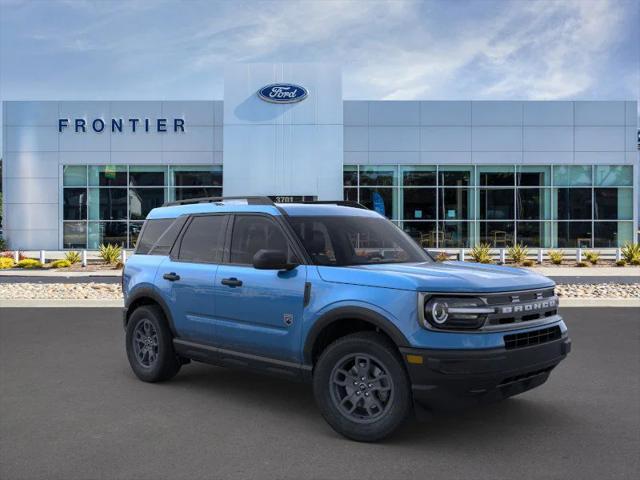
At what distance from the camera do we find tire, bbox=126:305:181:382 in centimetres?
648

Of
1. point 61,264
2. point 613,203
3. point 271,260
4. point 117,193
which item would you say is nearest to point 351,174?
point 117,193

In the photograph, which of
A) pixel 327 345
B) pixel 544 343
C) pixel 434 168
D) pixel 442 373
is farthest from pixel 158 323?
pixel 434 168

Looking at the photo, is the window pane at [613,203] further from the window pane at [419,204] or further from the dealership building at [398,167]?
the window pane at [419,204]

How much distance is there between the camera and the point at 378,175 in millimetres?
30562

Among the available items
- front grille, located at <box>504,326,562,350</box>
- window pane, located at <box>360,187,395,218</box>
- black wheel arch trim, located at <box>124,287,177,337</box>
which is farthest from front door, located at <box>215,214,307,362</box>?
window pane, located at <box>360,187,395,218</box>

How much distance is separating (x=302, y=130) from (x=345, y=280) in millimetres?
24613

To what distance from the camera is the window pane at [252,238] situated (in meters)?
5.66

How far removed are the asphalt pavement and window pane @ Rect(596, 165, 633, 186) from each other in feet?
83.6

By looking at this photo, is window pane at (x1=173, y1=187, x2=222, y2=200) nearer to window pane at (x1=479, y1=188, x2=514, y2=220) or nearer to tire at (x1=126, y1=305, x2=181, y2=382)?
window pane at (x1=479, y1=188, x2=514, y2=220)

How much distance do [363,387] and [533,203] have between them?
28174mm

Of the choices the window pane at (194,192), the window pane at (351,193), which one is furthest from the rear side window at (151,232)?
the window pane at (194,192)

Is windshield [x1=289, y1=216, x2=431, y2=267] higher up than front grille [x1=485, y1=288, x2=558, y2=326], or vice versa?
windshield [x1=289, y1=216, x2=431, y2=267]

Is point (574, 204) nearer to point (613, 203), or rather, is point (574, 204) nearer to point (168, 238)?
point (613, 203)

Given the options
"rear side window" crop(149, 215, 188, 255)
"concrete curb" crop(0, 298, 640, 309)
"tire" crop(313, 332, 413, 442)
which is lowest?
"concrete curb" crop(0, 298, 640, 309)
